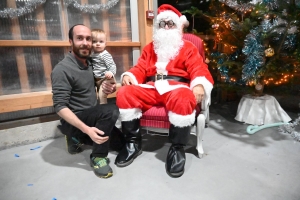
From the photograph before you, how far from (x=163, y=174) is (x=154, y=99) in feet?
1.82

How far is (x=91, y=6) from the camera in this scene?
2.12 metres

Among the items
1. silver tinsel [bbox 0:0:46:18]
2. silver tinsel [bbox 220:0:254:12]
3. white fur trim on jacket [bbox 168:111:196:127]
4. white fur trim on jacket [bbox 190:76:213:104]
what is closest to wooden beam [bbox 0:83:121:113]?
silver tinsel [bbox 0:0:46:18]

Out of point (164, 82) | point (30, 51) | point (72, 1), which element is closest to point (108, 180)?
point (164, 82)

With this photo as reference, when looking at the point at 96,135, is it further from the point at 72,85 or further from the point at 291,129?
the point at 291,129

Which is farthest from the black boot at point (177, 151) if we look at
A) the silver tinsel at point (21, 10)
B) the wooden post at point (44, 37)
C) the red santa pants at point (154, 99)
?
the silver tinsel at point (21, 10)

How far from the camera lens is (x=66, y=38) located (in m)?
2.05

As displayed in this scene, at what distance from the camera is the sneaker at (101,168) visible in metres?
1.38

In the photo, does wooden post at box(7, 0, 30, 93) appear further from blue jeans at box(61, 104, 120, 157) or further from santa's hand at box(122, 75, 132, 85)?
santa's hand at box(122, 75, 132, 85)

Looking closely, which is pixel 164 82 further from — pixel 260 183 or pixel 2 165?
pixel 2 165

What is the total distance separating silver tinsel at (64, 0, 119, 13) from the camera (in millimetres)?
2025

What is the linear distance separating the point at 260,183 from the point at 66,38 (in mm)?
1997

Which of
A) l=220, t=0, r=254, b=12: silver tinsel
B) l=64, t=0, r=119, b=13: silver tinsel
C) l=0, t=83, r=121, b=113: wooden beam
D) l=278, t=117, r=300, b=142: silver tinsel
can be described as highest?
l=64, t=0, r=119, b=13: silver tinsel

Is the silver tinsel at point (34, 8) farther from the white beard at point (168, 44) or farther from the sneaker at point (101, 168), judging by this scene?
the sneaker at point (101, 168)

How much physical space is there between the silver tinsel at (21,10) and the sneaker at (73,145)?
3.70 feet
